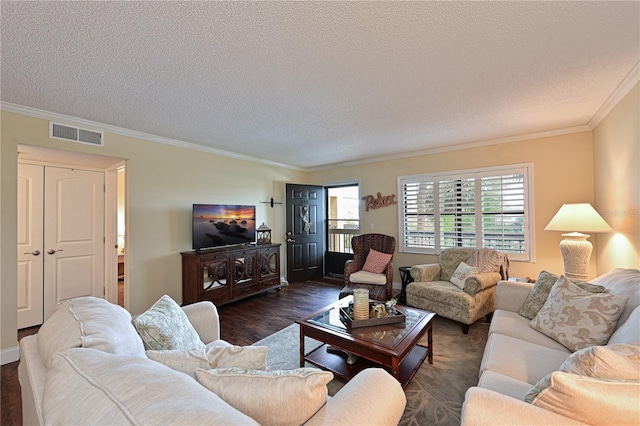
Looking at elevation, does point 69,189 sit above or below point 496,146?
below

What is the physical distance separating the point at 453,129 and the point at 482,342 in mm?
2499

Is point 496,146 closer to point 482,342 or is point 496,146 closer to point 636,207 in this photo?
point 636,207

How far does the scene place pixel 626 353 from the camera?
3.34 feet

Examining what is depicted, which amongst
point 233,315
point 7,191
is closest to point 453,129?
point 233,315

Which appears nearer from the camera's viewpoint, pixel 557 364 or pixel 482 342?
pixel 557 364

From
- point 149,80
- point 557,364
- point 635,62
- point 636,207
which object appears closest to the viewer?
point 557,364

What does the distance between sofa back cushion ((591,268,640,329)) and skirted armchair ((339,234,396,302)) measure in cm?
217

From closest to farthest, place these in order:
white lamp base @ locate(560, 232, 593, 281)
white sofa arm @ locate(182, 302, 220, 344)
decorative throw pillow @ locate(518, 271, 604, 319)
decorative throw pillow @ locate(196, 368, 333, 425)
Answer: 1. decorative throw pillow @ locate(196, 368, 333, 425)
2. white sofa arm @ locate(182, 302, 220, 344)
3. decorative throw pillow @ locate(518, 271, 604, 319)
4. white lamp base @ locate(560, 232, 593, 281)

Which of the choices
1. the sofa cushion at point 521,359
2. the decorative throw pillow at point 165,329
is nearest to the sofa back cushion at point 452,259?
the sofa cushion at point 521,359

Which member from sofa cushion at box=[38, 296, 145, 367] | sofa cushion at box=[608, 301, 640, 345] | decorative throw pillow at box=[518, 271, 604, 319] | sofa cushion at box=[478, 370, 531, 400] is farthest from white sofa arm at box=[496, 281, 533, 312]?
sofa cushion at box=[38, 296, 145, 367]

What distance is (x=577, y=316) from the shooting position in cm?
178

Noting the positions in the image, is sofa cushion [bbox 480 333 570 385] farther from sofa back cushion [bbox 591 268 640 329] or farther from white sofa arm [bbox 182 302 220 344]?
white sofa arm [bbox 182 302 220 344]

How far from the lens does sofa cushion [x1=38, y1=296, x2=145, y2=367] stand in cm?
102

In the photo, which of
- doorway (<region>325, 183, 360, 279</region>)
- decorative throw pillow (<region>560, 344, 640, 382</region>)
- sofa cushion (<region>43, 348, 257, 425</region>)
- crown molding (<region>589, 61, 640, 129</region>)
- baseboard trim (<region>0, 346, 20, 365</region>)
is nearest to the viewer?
sofa cushion (<region>43, 348, 257, 425</region>)
